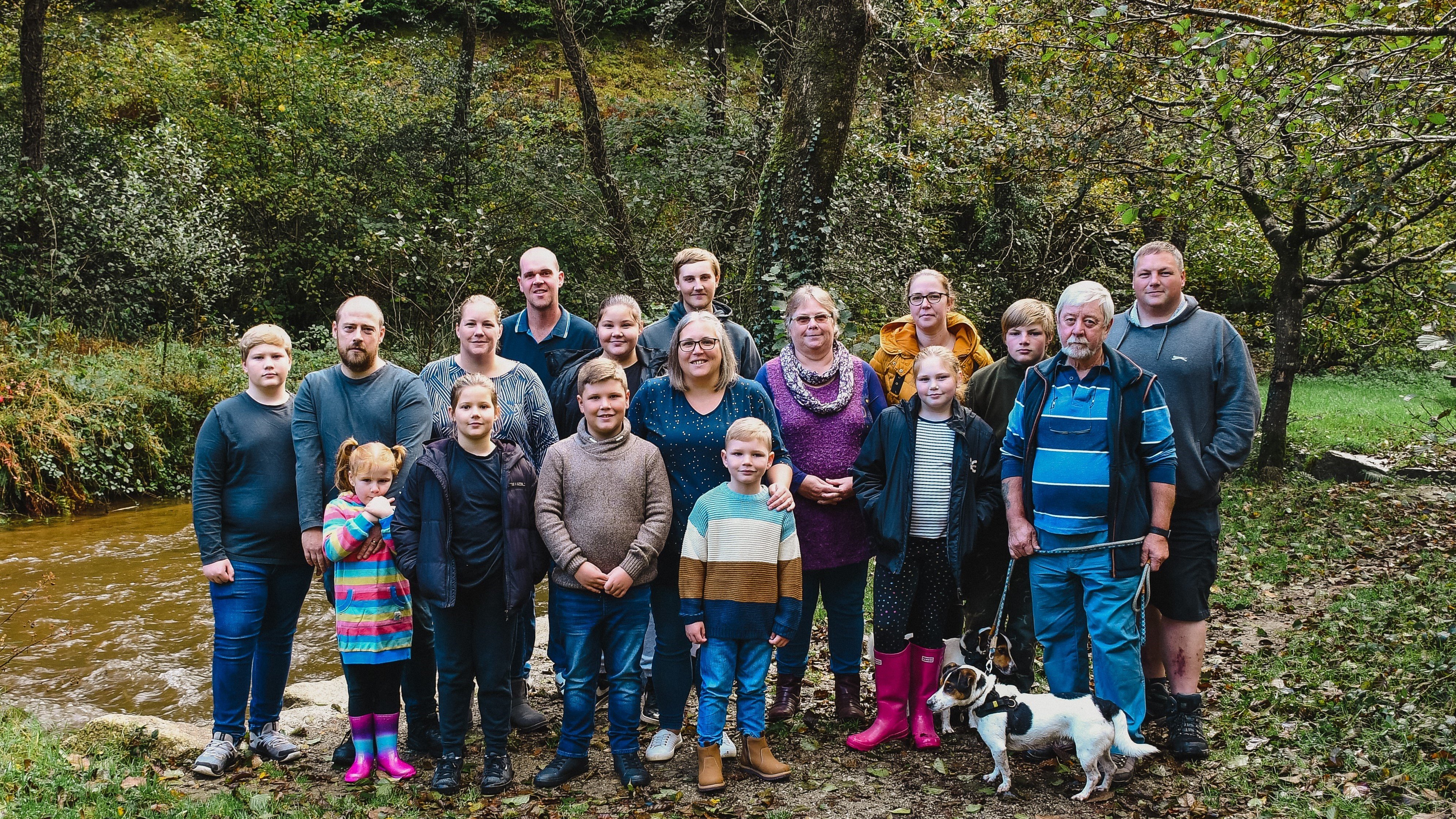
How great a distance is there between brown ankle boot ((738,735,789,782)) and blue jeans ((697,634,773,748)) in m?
0.05

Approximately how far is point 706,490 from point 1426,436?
1277 cm

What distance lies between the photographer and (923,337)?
4.72 m

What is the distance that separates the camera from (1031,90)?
9742 mm

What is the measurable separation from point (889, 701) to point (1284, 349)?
8235mm

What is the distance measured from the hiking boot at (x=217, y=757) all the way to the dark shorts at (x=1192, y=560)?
13.8ft

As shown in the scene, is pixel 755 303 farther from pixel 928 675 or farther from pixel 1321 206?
pixel 1321 206

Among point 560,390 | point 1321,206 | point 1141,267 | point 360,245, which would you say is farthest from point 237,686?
point 360,245

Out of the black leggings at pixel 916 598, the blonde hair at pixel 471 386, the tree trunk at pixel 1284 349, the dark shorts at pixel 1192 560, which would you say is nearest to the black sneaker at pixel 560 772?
the black leggings at pixel 916 598

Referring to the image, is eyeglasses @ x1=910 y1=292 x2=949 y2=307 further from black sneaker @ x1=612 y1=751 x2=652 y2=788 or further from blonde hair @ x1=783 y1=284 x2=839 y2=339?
black sneaker @ x1=612 y1=751 x2=652 y2=788

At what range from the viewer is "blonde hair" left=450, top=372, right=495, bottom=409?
3963mm

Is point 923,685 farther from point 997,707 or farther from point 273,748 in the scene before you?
point 273,748

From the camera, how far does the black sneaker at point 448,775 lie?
3.95 meters

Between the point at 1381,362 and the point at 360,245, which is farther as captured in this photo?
the point at 1381,362

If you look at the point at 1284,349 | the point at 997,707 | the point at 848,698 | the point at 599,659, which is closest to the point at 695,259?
the point at 599,659
